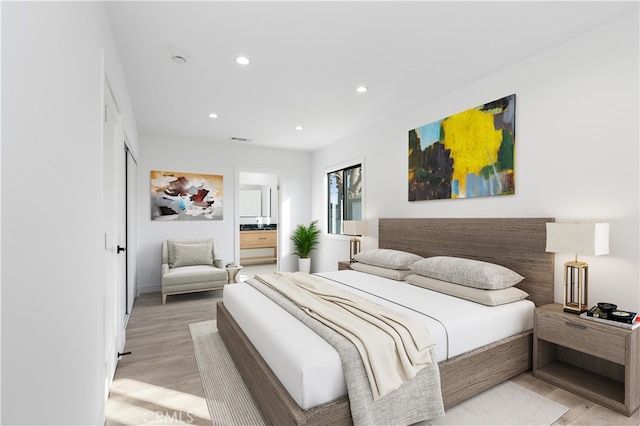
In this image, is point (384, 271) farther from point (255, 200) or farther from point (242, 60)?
point (255, 200)

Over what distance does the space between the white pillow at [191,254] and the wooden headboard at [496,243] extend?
3.17 m

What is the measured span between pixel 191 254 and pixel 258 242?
3.03 m

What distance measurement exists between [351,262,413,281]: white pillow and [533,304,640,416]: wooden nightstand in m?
1.25

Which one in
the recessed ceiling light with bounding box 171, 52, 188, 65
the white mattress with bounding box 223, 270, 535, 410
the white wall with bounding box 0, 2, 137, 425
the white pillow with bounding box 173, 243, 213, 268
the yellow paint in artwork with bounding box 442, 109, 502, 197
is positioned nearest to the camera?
the white wall with bounding box 0, 2, 137, 425

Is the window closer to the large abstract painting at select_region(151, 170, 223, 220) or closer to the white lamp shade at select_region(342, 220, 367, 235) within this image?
the white lamp shade at select_region(342, 220, 367, 235)

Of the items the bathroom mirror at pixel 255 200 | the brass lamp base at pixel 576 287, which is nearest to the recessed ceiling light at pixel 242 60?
the brass lamp base at pixel 576 287

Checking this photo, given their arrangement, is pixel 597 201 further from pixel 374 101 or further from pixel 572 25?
pixel 374 101

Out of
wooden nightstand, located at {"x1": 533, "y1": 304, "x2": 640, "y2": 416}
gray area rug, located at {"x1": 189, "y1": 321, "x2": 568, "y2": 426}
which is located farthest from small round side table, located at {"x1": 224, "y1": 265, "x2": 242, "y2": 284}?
wooden nightstand, located at {"x1": 533, "y1": 304, "x2": 640, "y2": 416}

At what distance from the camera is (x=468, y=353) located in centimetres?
208

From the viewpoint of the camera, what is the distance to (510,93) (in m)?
2.88

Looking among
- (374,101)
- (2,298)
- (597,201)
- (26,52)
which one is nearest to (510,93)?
(597,201)

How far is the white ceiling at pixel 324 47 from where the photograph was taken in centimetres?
211

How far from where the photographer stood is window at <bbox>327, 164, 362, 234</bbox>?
5.23m

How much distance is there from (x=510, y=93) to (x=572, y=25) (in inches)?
25.9
